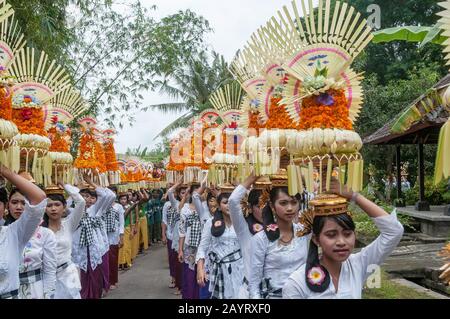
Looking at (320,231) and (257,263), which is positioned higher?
(320,231)

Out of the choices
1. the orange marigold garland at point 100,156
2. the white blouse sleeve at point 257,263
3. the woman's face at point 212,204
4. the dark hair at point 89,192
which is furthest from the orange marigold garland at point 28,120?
the dark hair at point 89,192

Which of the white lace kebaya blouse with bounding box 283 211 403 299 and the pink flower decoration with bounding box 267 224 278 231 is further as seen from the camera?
the pink flower decoration with bounding box 267 224 278 231

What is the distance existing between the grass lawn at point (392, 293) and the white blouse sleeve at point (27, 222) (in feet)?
14.9

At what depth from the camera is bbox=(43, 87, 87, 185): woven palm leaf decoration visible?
5.45 m

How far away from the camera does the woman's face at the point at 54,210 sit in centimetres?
519

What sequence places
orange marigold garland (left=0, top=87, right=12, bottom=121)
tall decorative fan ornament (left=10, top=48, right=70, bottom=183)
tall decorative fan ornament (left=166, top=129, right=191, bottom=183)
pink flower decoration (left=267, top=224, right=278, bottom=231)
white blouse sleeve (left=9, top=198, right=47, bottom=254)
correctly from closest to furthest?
1. orange marigold garland (left=0, top=87, right=12, bottom=121)
2. white blouse sleeve (left=9, top=198, right=47, bottom=254)
3. pink flower decoration (left=267, top=224, right=278, bottom=231)
4. tall decorative fan ornament (left=10, top=48, right=70, bottom=183)
5. tall decorative fan ornament (left=166, top=129, right=191, bottom=183)

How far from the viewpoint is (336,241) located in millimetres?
3041

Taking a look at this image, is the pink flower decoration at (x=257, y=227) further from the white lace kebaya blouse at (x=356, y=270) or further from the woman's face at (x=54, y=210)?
the woman's face at (x=54, y=210)

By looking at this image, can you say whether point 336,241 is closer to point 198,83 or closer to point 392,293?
point 392,293

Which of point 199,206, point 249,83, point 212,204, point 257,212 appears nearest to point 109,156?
point 199,206

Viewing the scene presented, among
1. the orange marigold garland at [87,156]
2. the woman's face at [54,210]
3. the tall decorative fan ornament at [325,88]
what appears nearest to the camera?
the tall decorative fan ornament at [325,88]

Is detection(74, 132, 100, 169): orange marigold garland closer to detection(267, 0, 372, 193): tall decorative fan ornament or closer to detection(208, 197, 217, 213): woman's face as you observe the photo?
detection(208, 197, 217, 213): woman's face

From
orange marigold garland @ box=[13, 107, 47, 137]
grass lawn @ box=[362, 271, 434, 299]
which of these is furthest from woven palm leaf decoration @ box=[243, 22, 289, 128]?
grass lawn @ box=[362, 271, 434, 299]

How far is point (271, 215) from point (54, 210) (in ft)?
6.91
